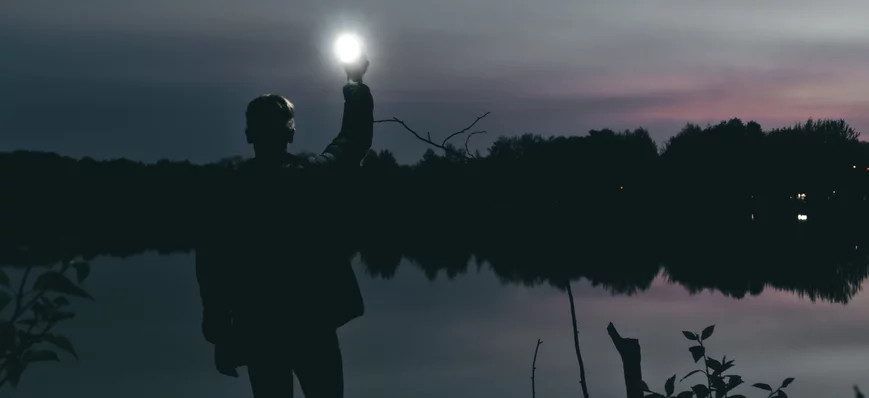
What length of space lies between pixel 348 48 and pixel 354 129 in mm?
404

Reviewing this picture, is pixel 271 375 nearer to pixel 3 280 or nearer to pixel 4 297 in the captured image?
pixel 3 280

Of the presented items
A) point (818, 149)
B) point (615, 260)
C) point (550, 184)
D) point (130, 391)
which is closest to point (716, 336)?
point (130, 391)

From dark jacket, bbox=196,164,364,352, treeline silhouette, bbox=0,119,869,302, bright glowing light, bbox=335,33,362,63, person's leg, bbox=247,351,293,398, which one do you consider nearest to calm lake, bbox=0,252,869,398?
treeline silhouette, bbox=0,119,869,302

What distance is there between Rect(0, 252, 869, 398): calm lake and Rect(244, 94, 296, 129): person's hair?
60.1ft

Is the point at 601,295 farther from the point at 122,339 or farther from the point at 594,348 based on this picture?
the point at 122,339

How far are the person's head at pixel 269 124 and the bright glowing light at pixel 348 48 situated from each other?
0.34 meters

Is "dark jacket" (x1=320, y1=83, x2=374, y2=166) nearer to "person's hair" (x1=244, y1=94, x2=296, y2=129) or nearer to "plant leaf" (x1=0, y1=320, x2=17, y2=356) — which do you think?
"person's hair" (x1=244, y1=94, x2=296, y2=129)

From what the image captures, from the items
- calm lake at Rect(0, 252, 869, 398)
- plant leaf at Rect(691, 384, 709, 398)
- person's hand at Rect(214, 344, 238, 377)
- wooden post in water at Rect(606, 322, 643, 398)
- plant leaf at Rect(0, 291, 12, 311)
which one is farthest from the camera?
calm lake at Rect(0, 252, 869, 398)

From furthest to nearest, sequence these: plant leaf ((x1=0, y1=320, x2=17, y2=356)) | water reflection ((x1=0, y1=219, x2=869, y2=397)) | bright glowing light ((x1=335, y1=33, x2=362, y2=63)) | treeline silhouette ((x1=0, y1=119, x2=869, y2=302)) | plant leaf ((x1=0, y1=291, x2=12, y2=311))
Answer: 1. treeline silhouette ((x1=0, y1=119, x2=869, y2=302))
2. water reflection ((x1=0, y1=219, x2=869, y2=397))
3. bright glowing light ((x1=335, y1=33, x2=362, y2=63))
4. plant leaf ((x1=0, y1=320, x2=17, y2=356))
5. plant leaf ((x1=0, y1=291, x2=12, y2=311))

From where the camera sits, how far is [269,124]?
394 centimetres

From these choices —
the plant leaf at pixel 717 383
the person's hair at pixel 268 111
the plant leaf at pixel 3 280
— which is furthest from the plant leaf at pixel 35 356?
the plant leaf at pixel 717 383

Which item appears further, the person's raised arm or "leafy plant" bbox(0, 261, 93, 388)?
the person's raised arm

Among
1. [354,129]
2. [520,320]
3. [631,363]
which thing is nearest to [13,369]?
[354,129]

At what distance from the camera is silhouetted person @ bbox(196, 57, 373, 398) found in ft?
12.9
